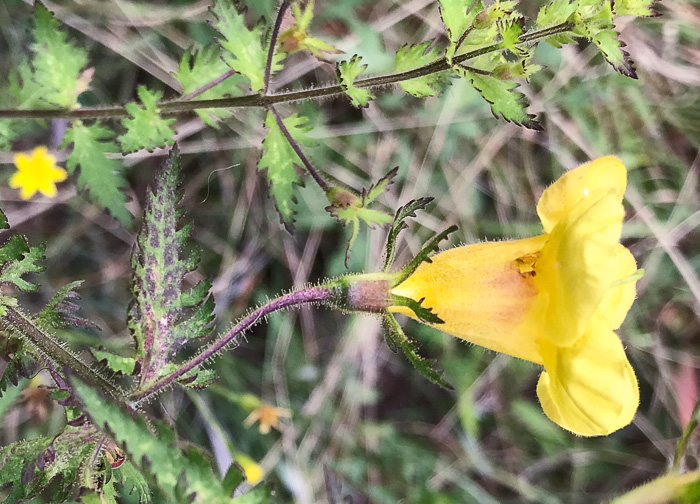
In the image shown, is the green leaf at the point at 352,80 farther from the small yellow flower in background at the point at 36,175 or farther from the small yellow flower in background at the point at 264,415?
the small yellow flower in background at the point at 264,415

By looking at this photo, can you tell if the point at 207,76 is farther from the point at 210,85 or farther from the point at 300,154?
the point at 300,154

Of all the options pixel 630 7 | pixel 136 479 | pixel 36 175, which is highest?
pixel 630 7

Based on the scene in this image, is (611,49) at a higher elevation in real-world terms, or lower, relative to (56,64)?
lower

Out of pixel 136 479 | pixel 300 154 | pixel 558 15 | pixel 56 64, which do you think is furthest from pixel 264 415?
pixel 558 15

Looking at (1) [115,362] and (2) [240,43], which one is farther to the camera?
(2) [240,43]

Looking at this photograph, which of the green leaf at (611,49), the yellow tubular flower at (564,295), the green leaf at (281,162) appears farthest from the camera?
the green leaf at (281,162)

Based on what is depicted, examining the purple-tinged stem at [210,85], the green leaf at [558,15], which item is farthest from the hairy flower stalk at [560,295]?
the purple-tinged stem at [210,85]

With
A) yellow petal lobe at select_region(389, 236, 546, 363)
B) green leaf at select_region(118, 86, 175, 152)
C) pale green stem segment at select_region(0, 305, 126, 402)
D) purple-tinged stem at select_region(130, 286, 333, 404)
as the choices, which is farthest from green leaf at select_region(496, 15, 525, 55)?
pale green stem segment at select_region(0, 305, 126, 402)

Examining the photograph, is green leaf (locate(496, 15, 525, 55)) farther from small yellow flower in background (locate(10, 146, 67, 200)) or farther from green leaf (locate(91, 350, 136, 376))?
small yellow flower in background (locate(10, 146, 67, 200))
